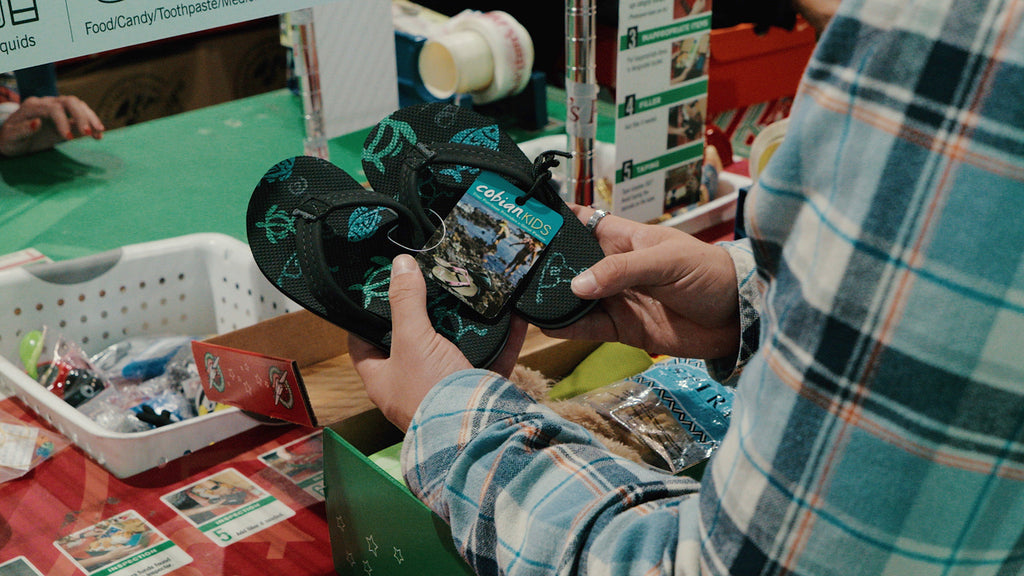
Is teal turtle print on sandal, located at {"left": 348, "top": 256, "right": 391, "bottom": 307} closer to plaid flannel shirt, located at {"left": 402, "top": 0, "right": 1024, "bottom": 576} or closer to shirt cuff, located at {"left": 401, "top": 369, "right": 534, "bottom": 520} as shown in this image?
shirt cuff, located at {"left": 401, "top": 369, "right": 534, "bottom": 520}

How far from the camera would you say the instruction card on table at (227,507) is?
0.91m

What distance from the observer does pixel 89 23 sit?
80 centimetres

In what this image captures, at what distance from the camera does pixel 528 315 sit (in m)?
0.95

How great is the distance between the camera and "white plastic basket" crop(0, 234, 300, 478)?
1.02 m

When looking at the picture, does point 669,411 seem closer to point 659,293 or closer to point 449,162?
point 659,293

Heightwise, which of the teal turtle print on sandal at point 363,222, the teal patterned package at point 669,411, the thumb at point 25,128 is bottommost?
the thumb at point 25,128

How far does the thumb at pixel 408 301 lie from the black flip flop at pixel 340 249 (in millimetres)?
73

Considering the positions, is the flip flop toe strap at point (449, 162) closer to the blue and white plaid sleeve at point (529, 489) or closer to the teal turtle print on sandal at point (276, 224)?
the teal turtle print on sandal at point (276, 224)

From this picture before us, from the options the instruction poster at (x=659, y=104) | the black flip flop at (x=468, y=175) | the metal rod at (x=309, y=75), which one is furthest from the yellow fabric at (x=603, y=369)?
the metal rod at (x=309, y=75)

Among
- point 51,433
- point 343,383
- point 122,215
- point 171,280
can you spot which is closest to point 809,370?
point 343,383

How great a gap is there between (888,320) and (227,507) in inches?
29.0

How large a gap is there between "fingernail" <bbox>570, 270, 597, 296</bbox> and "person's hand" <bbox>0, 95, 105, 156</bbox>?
3.70ft

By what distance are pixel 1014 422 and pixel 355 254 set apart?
699 mm

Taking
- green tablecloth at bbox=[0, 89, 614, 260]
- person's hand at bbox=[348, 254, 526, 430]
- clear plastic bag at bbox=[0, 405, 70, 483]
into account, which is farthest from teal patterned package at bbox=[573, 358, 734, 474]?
green tablecloth at bbox=[0, 89, 614, 260]
